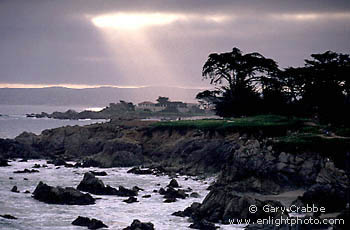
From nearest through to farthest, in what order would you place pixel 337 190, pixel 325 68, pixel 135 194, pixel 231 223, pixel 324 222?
pixel 324 222 < pixel 231 223 < pixel 337 190 < pixel 135 194 < pixel 325 68

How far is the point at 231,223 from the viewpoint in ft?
106

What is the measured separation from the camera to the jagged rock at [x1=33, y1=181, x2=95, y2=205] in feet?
129

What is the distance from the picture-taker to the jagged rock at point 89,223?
1266 inches

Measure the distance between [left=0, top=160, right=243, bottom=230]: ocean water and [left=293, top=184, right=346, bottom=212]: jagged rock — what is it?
6.52m

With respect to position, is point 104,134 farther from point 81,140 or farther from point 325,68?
point 325,68

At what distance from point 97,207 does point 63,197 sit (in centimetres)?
297

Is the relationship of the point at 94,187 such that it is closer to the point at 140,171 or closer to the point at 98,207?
the point at 98,207

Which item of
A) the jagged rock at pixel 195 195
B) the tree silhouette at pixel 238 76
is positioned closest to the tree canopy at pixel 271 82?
the tree silhouette at pixel 238 76

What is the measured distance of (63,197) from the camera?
3959 cm

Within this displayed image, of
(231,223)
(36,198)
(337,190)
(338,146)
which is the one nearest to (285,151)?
(338,146)

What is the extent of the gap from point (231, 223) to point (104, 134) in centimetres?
4498

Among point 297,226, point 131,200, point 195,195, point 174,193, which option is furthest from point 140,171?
point 297,226

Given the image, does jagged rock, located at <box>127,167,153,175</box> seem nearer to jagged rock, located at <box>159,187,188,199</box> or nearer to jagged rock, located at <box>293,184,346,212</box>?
jagged rock, located at <box>159,187,188,199</box>

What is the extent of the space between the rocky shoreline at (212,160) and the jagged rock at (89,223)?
18.0 ft
